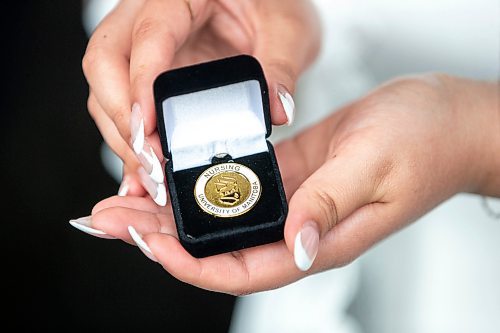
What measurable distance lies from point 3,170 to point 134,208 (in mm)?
1033

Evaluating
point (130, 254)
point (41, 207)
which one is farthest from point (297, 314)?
point (41, 207)

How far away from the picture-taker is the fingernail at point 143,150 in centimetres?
85

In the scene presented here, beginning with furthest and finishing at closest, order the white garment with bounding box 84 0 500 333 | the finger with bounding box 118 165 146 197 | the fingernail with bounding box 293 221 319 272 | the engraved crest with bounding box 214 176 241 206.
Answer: the white garment with bounding box 84 0 500 333 → the finger with bounding box 118 165 146 197 → the engraved crest with bounding box 214 176 241 206 → the fingernail with bounding box 293 221 319 272

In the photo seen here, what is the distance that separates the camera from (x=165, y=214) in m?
0.86

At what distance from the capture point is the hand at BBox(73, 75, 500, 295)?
30.3 inches

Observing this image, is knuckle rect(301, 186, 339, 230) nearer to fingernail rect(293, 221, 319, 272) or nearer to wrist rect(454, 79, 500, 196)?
fingernail rect(293, 221, 319, 272)

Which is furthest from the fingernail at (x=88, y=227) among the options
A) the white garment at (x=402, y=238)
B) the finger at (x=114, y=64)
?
the white garment at (x=402, y=238)

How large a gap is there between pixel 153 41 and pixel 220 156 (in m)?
0.16

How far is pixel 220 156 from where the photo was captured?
2.98ft

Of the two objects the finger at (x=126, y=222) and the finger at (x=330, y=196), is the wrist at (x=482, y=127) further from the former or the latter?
Result: the finger at (x=126, y=222)

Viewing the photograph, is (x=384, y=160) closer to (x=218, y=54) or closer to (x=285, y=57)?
(x=285, y=57)

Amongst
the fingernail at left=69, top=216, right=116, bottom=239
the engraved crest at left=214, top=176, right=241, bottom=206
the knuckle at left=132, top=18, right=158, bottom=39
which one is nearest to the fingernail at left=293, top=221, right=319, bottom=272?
the engraved crest at left=214, top=176, right=241, bottom=206

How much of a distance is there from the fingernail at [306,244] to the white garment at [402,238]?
39 cm

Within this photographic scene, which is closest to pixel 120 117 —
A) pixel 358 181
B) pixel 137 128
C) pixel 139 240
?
pixel 137 128
